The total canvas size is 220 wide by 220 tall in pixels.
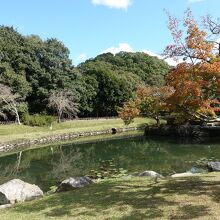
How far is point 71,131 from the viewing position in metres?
52.5

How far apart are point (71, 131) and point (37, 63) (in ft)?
57.5

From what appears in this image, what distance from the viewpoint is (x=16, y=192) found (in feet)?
42.4

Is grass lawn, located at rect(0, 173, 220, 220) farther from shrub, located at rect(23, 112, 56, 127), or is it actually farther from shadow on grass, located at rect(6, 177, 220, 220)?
shrub, located at rect(23, 112, 56, 127)

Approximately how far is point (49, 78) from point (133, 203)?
54973 millimetres

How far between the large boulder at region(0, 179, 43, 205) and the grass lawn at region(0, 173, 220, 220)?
4.08 ft

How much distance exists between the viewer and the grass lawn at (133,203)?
9203 mm

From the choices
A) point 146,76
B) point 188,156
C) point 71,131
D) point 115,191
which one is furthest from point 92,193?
point 146,76

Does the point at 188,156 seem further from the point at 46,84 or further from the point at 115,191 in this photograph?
the point at 46,84

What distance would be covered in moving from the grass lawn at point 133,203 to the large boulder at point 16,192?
4.08 ft

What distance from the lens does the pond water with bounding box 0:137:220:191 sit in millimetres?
22938

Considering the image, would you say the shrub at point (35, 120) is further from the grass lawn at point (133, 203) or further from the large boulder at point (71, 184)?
the grass lawn at point (133, 203)

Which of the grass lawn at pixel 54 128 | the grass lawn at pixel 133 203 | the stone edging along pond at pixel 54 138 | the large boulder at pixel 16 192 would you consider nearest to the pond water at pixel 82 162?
the stone edging along pond at pixel 54 138

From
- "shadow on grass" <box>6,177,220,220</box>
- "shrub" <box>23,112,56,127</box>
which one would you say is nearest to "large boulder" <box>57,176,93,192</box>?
"shadow on grass" <box>6,177,220,220</box>

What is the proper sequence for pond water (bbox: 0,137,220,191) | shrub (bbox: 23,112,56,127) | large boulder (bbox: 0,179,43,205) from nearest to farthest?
large boulder (bbox: 0,179,43,205), pond water (bbox: 0,137,220,191), shrub (bbox: 23,112,56,127)
